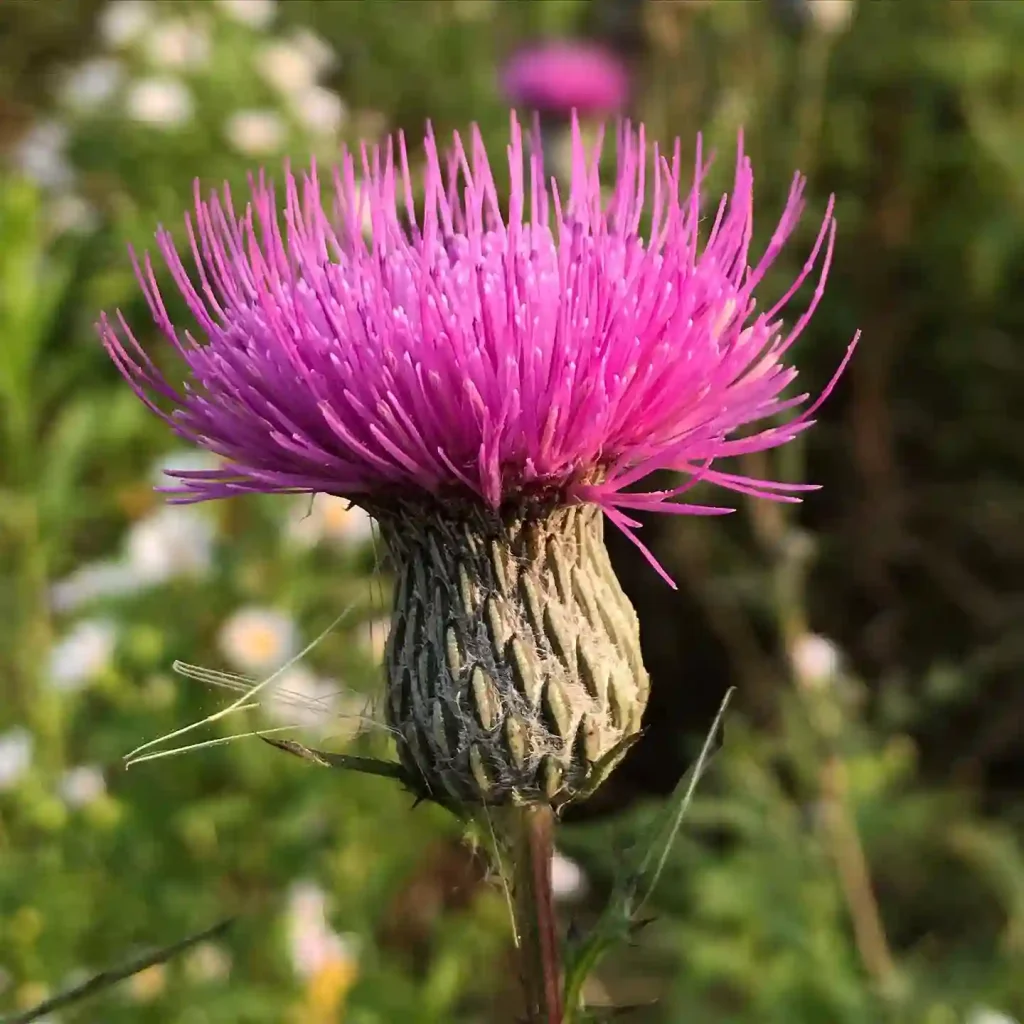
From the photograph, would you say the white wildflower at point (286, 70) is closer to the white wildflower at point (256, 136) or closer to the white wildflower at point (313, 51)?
the white wildflower at point (313, 51)

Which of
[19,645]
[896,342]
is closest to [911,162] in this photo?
[896,342]

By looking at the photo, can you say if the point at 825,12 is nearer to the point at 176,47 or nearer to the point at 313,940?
the point at 313,940

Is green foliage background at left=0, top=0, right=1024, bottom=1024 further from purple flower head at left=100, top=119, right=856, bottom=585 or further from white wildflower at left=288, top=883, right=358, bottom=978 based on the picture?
purple flower head at left=100, top=119, right=856, bottom=585

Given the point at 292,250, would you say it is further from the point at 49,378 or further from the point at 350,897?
the point at 49,378

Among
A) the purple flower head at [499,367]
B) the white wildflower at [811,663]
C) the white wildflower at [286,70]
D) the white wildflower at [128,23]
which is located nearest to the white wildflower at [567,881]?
the white wildflower at [811,663]

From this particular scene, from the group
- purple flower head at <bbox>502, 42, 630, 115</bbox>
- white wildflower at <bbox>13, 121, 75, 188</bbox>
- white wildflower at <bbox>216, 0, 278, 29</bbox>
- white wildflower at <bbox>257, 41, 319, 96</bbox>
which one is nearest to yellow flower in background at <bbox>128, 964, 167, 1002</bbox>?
purple flower head at <bbox>502, 42, 630, 115</bbox>

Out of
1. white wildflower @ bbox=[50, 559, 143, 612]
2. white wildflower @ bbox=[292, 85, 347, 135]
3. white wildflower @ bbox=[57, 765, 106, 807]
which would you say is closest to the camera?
white wildflower @ bbox=[57, 765, 106, 807]

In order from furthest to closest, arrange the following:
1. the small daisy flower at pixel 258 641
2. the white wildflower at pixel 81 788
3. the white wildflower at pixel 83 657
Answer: the small daisy flower at pixel 258 641
the white wildflower at pixel 83 657
the white wildflower at pixel 81 788
